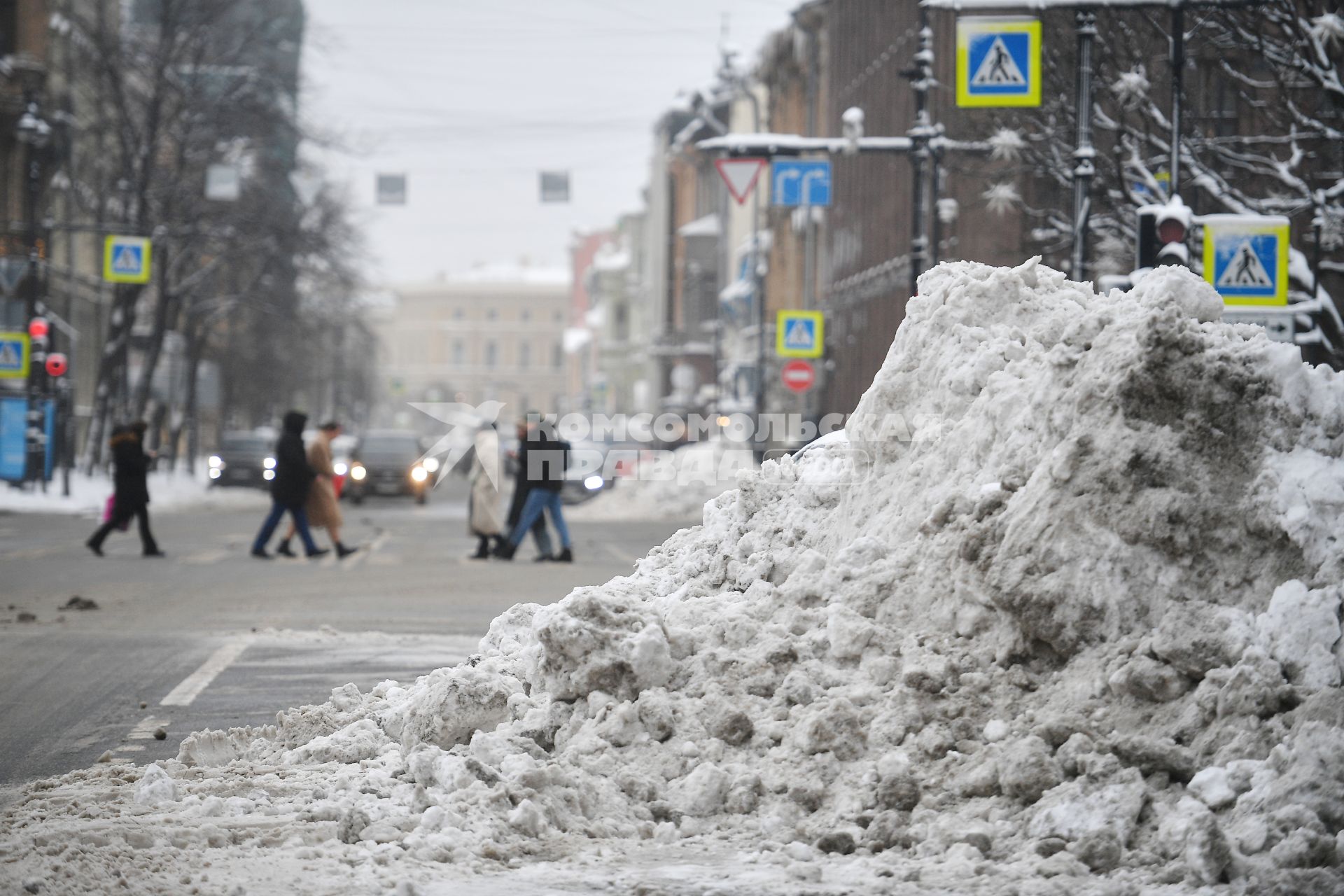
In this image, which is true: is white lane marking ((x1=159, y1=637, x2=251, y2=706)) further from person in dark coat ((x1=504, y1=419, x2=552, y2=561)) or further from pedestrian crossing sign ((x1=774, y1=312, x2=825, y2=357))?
pedestrian crossing sign ((x1=774, y1=312, x2=825, y2=357))

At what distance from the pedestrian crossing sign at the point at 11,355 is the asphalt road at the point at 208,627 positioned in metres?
9.47

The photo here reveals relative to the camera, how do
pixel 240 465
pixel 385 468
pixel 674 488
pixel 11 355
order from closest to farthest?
pixel 11 355
pixel 674 488
pixel 385 468
pixel 240 465

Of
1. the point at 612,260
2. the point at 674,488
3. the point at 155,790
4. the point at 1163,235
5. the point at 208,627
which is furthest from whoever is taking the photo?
the point at 612,260

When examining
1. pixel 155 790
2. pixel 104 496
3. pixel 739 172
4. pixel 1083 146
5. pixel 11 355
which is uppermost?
pixel 739 172

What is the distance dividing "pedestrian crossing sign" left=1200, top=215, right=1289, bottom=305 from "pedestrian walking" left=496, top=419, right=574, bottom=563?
8043 mm

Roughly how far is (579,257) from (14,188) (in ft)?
357

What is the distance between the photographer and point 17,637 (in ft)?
40.7

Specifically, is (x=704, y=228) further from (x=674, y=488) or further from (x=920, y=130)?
(x=920, y=130)

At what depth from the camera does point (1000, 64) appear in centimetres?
1762

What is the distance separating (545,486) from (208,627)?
26.8ft

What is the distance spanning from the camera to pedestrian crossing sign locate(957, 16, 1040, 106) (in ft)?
57.8

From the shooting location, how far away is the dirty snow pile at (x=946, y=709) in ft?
18.0

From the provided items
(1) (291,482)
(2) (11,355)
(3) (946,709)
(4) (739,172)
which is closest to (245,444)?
(2) (11,355)

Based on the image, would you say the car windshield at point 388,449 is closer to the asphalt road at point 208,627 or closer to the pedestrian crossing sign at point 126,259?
the pedestrian crossing sign at point 126,259
